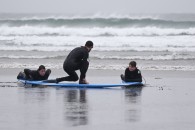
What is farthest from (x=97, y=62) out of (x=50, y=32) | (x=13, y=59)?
(x=50, y=32)

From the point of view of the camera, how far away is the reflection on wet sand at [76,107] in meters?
10.9

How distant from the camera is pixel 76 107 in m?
12.6

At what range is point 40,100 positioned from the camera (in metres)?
13.7

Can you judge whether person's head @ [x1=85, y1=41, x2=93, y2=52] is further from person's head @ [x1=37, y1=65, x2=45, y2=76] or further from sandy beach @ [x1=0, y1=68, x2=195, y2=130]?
person's head @ [x1=37, y1=65, x2=45, y2=76]

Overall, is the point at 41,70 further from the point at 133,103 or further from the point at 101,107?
the point at 101,107

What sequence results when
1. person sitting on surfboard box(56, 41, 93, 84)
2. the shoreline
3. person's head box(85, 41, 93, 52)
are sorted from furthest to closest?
1. the shoreline
2. person sitting on surfboard box(56, 41, 93, 84)
3. person's head box(85, 41, 93, 52)

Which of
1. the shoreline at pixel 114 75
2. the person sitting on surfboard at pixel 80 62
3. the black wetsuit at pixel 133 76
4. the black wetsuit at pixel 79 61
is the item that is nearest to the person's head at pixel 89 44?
the person sitting on surfboard at pixel 80 62

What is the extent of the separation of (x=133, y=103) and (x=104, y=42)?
25940 millimetres

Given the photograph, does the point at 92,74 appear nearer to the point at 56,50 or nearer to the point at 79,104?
the point at 79,104

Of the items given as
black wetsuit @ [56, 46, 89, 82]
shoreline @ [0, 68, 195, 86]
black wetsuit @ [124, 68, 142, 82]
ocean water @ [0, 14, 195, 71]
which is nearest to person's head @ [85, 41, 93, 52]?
black wetsuit @ [56, 46, 89, 82]

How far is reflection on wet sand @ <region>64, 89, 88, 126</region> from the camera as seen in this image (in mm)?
10883

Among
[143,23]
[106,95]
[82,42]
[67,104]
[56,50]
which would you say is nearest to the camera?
[67,104]

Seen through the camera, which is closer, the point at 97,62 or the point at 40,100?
the point at 40,100

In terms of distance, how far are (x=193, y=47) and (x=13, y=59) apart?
11556mm
